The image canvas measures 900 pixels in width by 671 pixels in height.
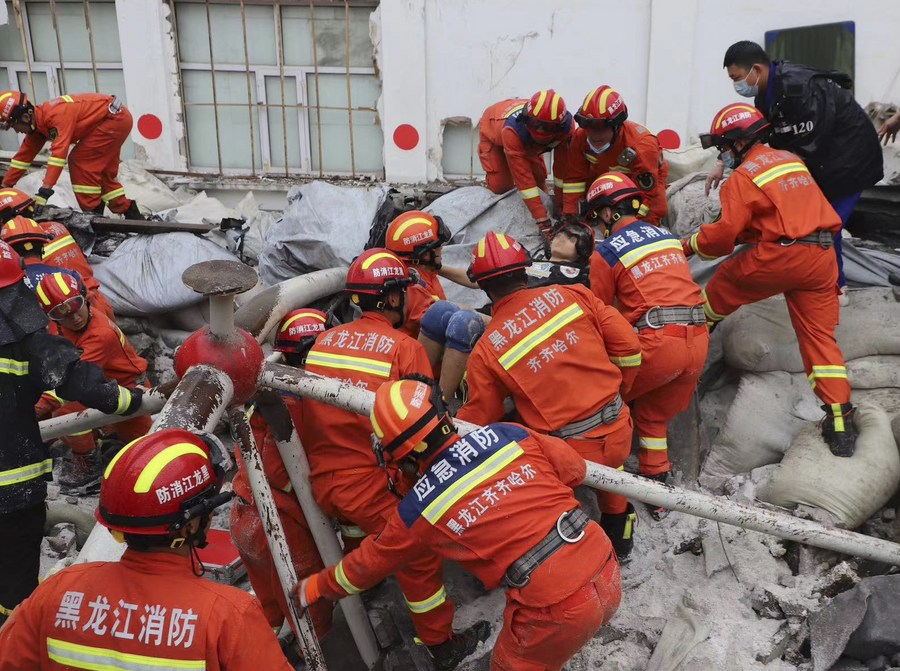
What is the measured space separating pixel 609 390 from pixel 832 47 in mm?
4661

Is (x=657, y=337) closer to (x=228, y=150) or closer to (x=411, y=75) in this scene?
(x=411, y=75)

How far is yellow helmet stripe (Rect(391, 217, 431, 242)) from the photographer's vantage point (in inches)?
177

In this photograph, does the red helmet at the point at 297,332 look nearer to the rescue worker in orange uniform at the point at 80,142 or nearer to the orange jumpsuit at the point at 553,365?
the orange jumpsuit at the point at 553,365

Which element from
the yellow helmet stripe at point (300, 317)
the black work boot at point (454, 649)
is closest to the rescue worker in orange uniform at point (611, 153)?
the yellow helmet stripe at point (300, 317)

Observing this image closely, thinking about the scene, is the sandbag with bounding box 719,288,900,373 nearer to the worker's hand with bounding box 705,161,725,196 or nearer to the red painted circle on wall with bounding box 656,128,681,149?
the worker's hand with bounding box 705,161,725,196

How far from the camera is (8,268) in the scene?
301 centimetres

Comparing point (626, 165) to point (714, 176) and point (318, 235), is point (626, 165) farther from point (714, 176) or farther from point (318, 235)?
point (318, 235)

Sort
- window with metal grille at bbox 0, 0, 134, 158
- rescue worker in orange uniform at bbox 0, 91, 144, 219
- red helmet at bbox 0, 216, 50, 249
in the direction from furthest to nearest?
window with metal grille at bbox 0, 0, 134, 158 → rescue worker in orange uniform at bbox 0, 91, 144, 219 → red helmet at bbox 0, 216, 50, 249

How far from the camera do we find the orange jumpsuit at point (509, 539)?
259 cm

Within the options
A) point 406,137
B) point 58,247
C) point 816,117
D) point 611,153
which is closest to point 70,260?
point 58,247

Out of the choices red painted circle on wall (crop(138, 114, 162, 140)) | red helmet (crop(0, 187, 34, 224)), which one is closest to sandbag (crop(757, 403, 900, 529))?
red helmet (crop(0, 187, 34, 224))

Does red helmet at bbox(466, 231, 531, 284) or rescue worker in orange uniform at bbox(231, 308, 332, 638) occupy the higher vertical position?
red helmet at bbox(466, 231, 531, 284)

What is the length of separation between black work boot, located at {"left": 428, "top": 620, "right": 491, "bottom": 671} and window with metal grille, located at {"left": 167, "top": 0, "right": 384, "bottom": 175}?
16.4ft

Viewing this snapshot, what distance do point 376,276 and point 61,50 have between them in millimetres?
5677
